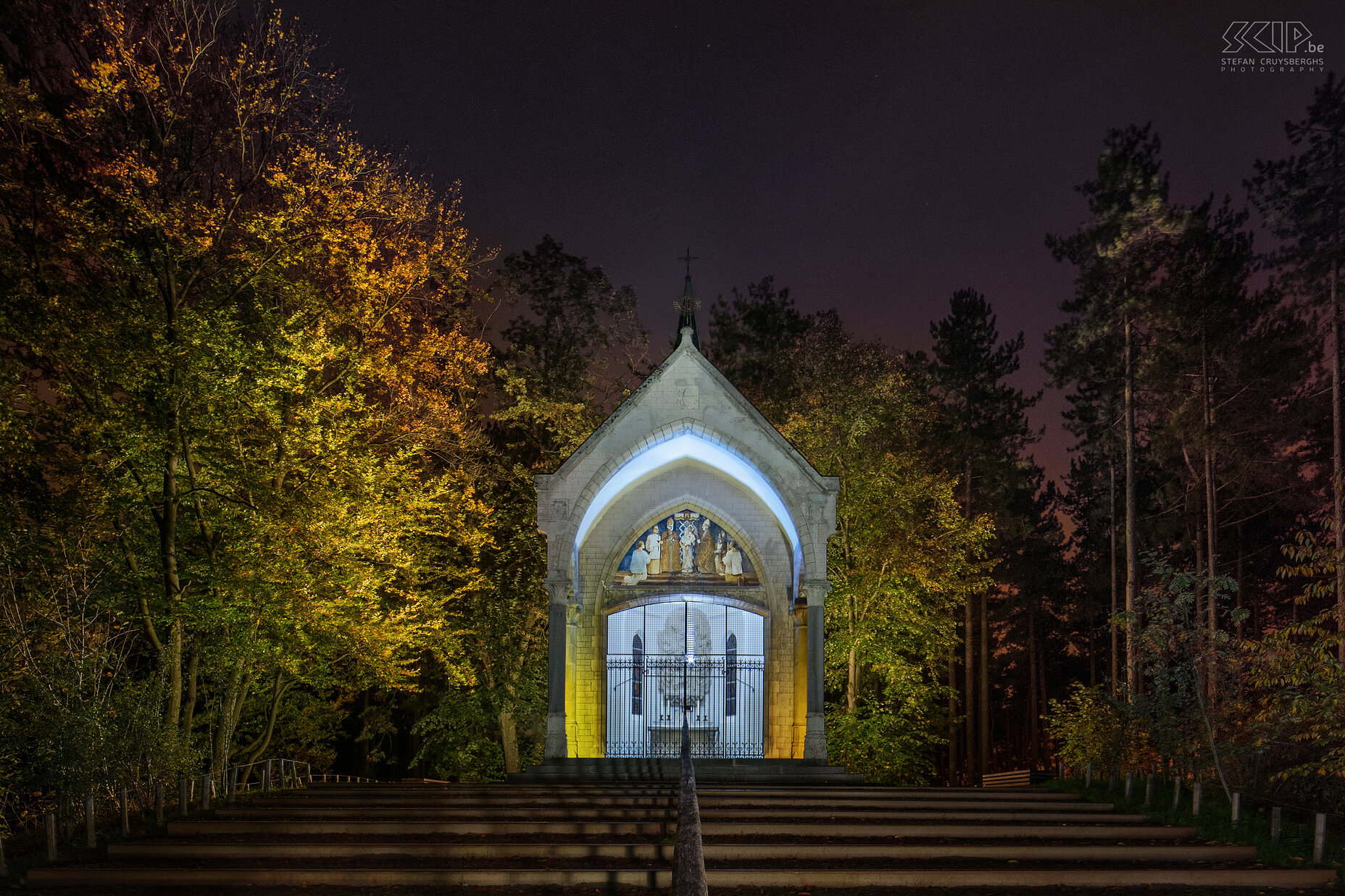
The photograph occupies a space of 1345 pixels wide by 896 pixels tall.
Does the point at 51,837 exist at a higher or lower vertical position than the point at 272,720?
higher

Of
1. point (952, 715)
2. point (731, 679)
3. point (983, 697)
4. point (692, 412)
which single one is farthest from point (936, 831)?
point (952, 715)

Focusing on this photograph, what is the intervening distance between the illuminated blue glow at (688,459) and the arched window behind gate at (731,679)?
2210 mm

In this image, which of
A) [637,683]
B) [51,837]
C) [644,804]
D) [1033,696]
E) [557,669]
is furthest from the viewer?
[1033,696]

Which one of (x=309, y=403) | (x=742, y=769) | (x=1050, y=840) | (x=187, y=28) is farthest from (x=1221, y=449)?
(x=187, y=28)

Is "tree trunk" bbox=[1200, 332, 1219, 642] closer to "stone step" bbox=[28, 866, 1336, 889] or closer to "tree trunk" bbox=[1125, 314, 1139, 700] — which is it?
"tree trunk" bbox=[1125, 314, 1139, 700]

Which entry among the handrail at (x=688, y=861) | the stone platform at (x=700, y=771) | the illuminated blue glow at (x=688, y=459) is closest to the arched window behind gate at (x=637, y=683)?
the illuminated blue glow at (x=688, y=459)

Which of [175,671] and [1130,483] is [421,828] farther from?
[1130,483]

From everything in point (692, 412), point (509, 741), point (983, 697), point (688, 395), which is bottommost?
point (509, 741)

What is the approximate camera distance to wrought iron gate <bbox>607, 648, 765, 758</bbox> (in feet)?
68.1

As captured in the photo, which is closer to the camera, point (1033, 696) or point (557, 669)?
point (557, 669)

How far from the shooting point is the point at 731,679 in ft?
70.7

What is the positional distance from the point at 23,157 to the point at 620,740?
14.8m

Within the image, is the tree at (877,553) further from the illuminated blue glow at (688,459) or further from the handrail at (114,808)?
the handrail at (114,808)

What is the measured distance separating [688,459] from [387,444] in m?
6.05
